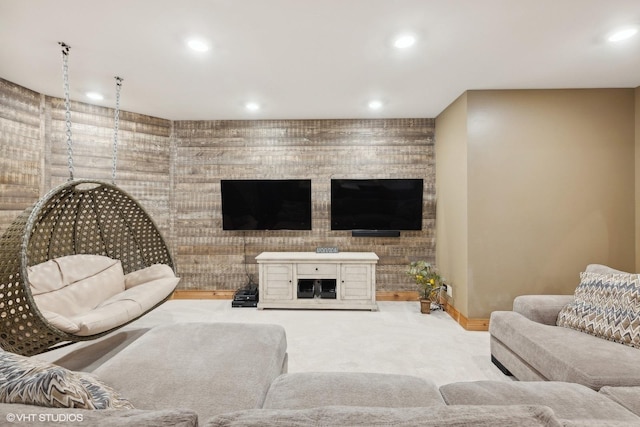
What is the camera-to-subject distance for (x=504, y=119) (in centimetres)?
345

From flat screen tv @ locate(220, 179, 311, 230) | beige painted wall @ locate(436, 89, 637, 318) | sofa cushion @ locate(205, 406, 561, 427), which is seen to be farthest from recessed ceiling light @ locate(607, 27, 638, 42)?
flat screen tv @ locate(220, 179, 311, 230)

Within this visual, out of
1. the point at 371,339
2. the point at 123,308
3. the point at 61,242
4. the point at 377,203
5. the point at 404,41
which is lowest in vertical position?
the point at 371,339

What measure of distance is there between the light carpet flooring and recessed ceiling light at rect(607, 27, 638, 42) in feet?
8.51

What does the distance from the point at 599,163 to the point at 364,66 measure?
2668mm

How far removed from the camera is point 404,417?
2.14 feet

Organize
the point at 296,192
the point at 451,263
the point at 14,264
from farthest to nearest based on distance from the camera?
the point at 296,192 < the point at 451,263 < the point at 14,264

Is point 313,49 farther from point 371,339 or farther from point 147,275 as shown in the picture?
point 371,339

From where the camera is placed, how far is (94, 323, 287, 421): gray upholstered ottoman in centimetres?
128

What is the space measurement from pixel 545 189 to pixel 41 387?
407cm

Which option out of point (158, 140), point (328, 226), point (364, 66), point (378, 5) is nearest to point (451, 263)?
point (328, 226)

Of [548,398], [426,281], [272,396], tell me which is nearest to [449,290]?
[426,281]

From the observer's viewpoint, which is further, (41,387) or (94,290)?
(94,290)

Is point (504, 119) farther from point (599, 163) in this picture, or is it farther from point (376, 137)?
point (376, 137)

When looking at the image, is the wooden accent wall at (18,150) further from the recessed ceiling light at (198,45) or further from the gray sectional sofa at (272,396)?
the gray sectional sofa at (272,396)
